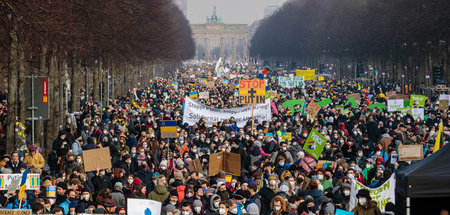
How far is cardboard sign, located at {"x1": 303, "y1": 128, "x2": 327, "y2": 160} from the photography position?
19250mm

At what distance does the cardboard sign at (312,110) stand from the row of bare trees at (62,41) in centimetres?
691

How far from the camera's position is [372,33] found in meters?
76.3

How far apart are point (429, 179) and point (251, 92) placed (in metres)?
17.5

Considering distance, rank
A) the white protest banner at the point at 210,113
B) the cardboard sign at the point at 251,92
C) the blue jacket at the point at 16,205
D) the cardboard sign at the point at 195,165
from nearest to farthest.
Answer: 1. the blue jacket at the point at 16,205
2. the cardboard sign at the point at 195,165
3. the cardboard sign at the point at 251,92
4. the white protest banner at the point at 210,113

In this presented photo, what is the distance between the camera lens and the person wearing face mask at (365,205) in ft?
39.0

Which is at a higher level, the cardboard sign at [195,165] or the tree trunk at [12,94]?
the tree trunk at [12,94]

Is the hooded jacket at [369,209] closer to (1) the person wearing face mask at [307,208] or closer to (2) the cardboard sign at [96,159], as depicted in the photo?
(1) the person wearing face mask at [307,208]

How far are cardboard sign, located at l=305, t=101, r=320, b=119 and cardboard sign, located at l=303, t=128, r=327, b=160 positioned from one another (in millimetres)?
9496

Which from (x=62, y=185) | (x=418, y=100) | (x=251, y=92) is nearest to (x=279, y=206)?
(x=62, y=185)

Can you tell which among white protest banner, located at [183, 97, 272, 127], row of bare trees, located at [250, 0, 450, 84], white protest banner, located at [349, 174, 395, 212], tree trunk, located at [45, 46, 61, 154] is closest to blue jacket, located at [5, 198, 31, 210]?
white protest banner, located at [349, 174, 395, 212]

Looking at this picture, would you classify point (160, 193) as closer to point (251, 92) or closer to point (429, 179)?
point (429, 179)

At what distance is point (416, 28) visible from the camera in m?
60.2

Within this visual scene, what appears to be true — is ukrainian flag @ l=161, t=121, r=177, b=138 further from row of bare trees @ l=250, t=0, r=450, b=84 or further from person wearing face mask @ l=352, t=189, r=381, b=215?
row of bare trees @ l=250, t=0, r=450, b=84

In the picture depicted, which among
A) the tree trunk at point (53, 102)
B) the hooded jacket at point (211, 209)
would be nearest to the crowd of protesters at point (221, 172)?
the hooded jacket at point (211, 209)
